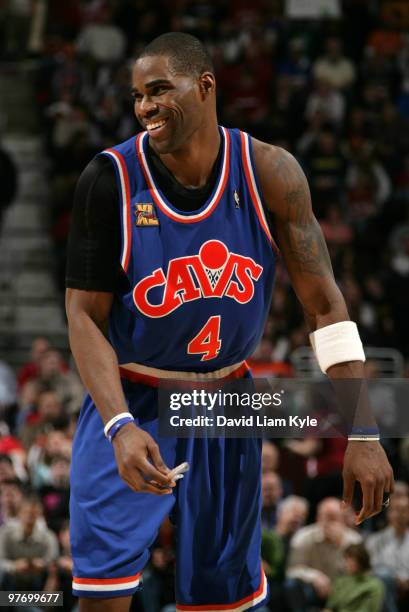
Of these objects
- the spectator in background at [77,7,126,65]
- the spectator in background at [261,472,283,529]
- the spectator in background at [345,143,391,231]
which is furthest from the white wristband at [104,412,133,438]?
the spectator in background at [77,7,126,65]

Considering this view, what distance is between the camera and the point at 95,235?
3717 millimetres

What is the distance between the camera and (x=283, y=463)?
8.96m

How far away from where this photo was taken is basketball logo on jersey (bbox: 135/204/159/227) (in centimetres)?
376

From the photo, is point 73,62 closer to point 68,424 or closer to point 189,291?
point 68,424

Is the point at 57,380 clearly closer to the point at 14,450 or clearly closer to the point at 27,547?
the point at 14,450

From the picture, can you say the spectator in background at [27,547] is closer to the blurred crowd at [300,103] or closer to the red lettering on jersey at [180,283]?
the red lettering on jersey at [180,283]

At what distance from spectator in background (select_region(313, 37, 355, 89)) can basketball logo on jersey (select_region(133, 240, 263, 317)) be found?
10.4 m

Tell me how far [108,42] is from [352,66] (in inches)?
115

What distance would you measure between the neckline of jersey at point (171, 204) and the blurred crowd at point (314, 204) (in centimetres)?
308

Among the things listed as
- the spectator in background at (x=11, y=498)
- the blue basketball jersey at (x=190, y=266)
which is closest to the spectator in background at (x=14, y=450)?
the spectator in background at (x=11, y=498)

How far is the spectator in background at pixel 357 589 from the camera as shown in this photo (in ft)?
24.1

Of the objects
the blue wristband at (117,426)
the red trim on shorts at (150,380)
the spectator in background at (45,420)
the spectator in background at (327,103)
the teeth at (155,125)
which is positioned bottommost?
the spectator in background at (45,420)

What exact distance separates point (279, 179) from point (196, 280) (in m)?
0.43

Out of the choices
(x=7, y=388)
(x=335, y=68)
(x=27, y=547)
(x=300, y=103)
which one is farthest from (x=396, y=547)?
(x=335, y=68)
